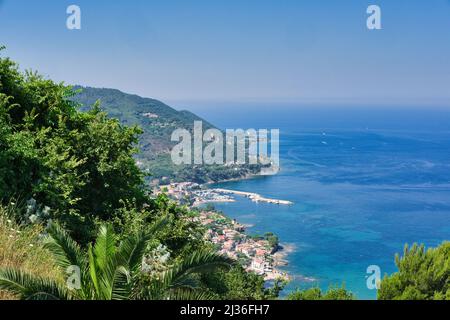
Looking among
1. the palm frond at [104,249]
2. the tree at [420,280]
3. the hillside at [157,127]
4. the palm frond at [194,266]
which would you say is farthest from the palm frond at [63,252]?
the hillside at [157,127]

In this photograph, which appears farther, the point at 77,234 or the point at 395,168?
the point at 395,168

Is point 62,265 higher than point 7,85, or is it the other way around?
point 7,85

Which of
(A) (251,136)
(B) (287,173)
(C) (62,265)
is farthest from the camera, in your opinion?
(A) (251,136)

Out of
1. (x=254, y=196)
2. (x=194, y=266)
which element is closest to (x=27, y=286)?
(x=194, y=266)

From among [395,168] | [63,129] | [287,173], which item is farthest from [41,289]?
[395,168]

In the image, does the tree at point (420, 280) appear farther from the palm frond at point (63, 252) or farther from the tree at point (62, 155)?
the palm frond at point (63, 252)

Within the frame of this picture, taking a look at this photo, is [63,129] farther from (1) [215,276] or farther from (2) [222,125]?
(2) [222,125]
